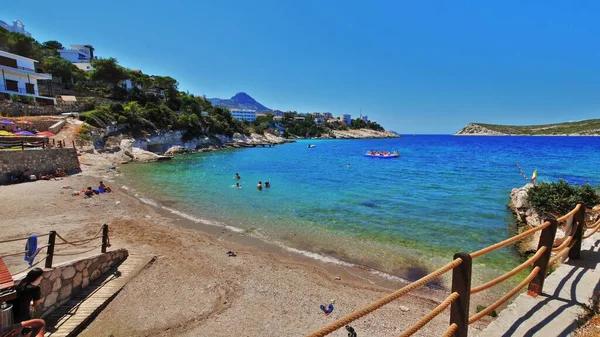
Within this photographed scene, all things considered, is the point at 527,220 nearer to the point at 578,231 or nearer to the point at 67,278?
the point at 578,231

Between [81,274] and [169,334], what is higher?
[81,274]

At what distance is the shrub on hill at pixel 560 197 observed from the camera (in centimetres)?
1265

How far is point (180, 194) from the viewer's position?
24.3 meters

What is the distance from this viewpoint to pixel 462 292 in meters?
2.81

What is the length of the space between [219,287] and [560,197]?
50.5 ft

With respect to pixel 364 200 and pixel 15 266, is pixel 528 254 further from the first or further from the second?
pixel 15 266

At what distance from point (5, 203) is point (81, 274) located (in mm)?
14695

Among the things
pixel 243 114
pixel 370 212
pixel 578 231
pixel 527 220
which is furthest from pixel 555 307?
pixel 243 114

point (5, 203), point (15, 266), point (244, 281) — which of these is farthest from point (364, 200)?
point (5, 203)

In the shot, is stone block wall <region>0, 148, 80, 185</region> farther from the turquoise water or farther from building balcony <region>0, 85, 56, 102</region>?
building balcony <region>0, 85, 56, 102</region>

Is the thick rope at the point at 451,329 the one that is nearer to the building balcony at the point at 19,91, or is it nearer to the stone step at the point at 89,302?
the stone step at the point at 89,302

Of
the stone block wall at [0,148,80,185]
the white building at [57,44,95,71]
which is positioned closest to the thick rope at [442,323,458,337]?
the stone block wall at [0,148,80,185]

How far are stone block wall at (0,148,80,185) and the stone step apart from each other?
22.1 meters

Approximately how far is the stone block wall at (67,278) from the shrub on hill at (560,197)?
60.9 ft
